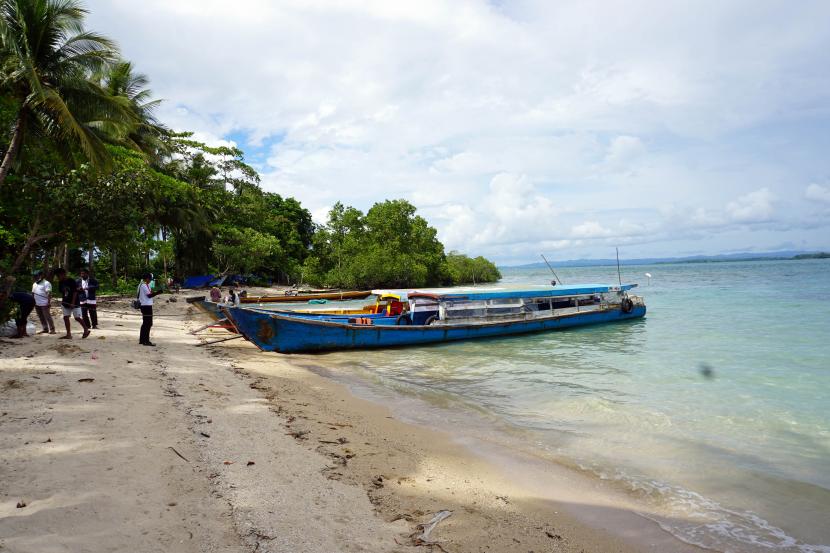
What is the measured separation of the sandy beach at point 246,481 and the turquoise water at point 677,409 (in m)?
1.07

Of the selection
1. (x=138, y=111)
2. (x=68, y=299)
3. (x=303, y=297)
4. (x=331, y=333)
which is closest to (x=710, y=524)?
(x=331, y=333)

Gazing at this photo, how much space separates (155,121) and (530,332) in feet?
85.7

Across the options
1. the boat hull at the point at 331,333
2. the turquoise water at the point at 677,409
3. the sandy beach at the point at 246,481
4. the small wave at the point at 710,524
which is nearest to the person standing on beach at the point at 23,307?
the sandy beach at the point at 246,481

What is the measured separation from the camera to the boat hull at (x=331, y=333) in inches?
523

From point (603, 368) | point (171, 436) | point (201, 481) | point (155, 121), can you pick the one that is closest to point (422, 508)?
point (201, 481)

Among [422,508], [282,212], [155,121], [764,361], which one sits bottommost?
[764,361]

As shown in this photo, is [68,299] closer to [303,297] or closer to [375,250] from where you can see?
[303,297]

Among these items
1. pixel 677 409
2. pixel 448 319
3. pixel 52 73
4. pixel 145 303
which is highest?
pixel 52 73

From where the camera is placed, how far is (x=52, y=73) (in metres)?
13.6

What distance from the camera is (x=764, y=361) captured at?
13.2 metres

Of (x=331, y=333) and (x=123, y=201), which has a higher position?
(x=123, y=201)

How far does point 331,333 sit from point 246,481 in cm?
971

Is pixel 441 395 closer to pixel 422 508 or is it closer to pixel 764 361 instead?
pixel 422 508

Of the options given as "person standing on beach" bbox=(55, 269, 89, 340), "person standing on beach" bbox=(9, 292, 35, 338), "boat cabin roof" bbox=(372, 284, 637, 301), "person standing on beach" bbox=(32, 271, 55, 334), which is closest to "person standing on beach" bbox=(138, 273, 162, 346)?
"person standing on beach" bbox=(55, 269, 89, 340)
